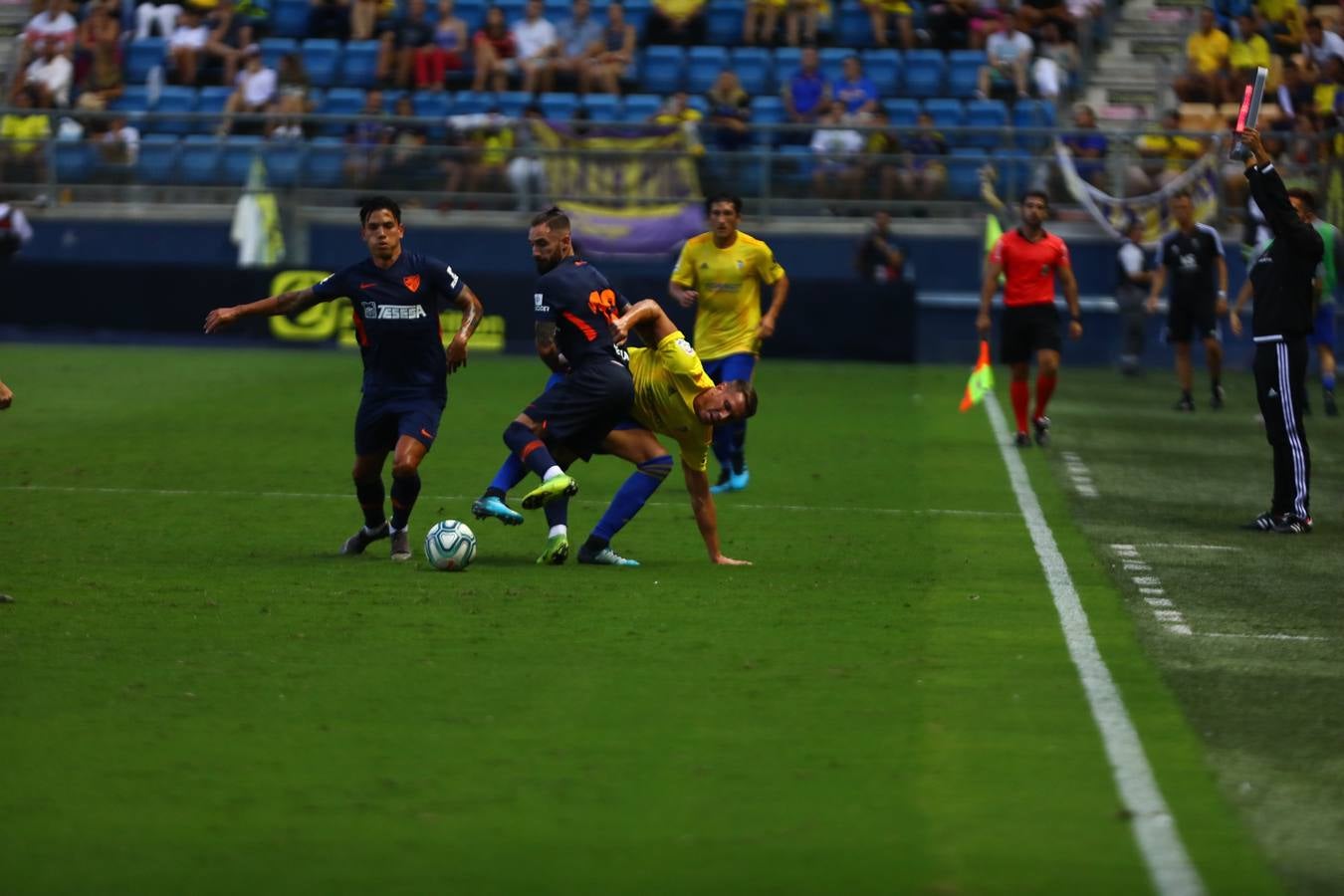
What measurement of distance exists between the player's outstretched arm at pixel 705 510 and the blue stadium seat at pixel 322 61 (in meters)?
21.3

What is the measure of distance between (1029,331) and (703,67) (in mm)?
13472

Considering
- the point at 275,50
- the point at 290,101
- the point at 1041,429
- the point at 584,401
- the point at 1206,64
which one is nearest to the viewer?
the point at 584,401

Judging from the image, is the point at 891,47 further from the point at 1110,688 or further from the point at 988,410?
the point at 1110,688

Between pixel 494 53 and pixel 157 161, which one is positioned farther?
pixel 494 53

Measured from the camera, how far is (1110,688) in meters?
7.74

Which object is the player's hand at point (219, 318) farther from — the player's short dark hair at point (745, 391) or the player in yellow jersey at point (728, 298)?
the player in yellow jersey at point (728, 298)

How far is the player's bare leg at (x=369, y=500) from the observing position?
11.0m

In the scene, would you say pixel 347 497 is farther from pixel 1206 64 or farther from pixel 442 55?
pixel 1206 64

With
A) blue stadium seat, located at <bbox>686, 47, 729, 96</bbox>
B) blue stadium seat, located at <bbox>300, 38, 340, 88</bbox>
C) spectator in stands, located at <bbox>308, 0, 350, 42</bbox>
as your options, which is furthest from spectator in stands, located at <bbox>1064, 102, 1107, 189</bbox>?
spectator in stands, located at <bbox>308, 0, 350, 42</bbox>

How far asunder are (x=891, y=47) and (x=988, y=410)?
421 inches

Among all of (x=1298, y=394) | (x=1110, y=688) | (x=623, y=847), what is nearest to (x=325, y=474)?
(x=1298, y=394)

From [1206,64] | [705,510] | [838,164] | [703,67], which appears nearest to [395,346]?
[705,510]

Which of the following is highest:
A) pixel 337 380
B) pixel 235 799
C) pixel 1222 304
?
pixel 235 799

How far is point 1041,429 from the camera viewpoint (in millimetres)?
17641
